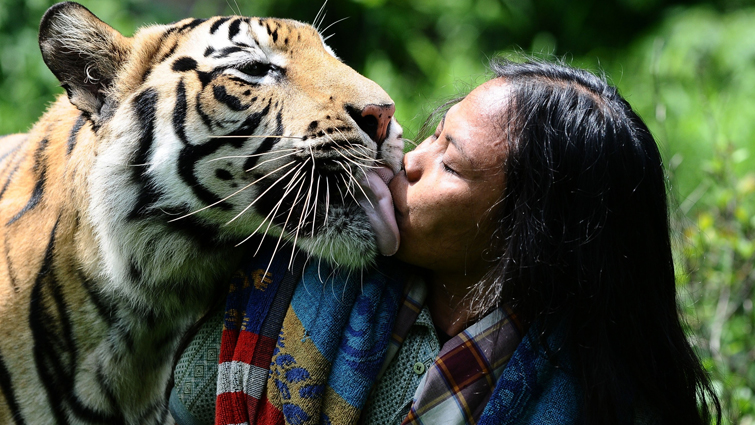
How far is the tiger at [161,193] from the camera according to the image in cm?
138

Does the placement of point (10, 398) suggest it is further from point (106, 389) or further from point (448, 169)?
point (448, 169)

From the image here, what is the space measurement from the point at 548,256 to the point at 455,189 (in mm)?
224

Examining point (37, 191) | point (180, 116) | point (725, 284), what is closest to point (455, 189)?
point (180, 116)

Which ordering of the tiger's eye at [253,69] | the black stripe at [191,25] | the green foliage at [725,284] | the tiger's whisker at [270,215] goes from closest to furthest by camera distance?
the tiger's whisker at [270,215] < the tiger's eye at [253,69] < the black stripe at [191,25] < the green foliage at [725,284]

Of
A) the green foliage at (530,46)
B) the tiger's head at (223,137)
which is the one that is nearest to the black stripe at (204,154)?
the tiger's head at (223,137)

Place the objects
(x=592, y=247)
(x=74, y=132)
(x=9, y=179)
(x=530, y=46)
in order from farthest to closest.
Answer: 1. (x=530, y=46)
2. (x=9, y=179)
3. (x=74, y=132)
4. (x=592, y=247)

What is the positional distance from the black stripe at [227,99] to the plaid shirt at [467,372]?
642 millimetres

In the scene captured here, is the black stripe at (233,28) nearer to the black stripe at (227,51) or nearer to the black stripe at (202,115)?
the black stripe at (227,51)

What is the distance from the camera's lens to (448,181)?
1.36m

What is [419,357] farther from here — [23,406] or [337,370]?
[23,406]

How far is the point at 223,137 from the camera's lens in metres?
1.39

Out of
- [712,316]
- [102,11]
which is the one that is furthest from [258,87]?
[102,11]

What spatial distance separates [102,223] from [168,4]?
415 centimetres

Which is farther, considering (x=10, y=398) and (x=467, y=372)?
(x=10, y=398)
